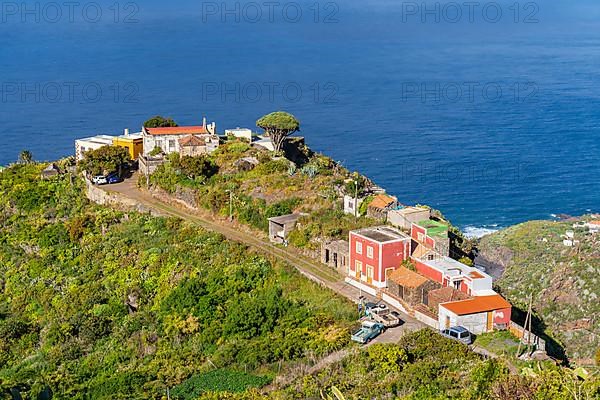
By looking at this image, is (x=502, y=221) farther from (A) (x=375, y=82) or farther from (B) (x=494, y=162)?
(A) (x=375, y=82)

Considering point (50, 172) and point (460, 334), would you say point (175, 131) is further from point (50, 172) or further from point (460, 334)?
point (460, 334)

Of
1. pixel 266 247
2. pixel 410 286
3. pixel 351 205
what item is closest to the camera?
pixel 410 286

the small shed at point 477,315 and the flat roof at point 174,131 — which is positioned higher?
the flat roof at point 174,131

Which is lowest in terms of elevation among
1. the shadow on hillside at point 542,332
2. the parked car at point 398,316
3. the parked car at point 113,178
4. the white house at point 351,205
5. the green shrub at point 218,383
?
the shadow on hillside at point 542,332

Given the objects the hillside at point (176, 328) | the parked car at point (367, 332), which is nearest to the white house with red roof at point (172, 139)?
the hillside at point (176, 328)

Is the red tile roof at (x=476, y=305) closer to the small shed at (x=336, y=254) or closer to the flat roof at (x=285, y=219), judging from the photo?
the small shed at (x=336, y=254)

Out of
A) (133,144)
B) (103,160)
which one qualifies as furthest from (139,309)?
(133,144)

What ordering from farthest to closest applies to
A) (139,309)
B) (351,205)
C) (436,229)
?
(351,205) → (139,309) → (436,229)
